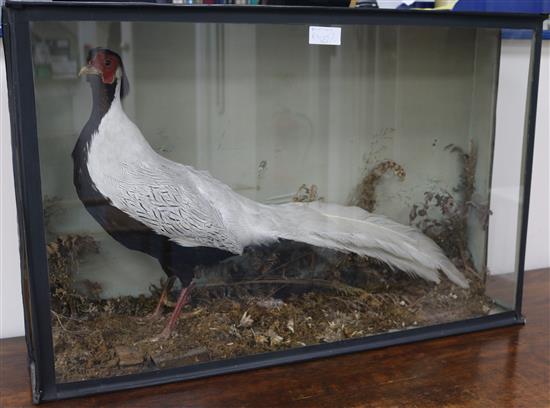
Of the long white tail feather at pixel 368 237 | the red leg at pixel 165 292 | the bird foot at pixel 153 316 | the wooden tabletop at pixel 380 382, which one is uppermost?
the long white tail feather at pixel 368 237

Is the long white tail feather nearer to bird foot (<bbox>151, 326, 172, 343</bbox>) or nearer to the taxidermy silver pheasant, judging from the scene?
the taxidermy silver pheasant

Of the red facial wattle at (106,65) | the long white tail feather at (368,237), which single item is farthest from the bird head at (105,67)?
the long white tail feather at (368,237)

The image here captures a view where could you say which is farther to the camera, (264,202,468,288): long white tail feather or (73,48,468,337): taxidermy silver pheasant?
(264,202,468,288): long white tail feather

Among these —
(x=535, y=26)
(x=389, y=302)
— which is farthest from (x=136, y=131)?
(x=535, y=26)

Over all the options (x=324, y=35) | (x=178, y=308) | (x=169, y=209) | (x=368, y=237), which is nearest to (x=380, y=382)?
(x=368, y=237)

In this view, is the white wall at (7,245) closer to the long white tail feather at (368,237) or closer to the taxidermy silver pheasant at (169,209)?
the taxidermy silver pheasant at (169,209)

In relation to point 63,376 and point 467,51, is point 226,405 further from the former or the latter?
point 467,51

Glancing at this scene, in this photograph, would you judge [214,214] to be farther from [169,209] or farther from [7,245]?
[7,245]

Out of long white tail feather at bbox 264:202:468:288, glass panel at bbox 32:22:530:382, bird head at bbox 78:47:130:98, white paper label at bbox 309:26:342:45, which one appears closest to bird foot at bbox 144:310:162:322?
glass panel at bbox 32:22:530:382

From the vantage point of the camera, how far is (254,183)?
52.8 inches

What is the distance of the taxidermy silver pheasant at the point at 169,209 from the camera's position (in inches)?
46.4

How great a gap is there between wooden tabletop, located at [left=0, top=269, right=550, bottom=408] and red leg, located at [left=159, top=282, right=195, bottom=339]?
0.36 ft

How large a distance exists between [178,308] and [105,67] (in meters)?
0.50

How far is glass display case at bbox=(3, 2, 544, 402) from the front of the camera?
1.15 metres
